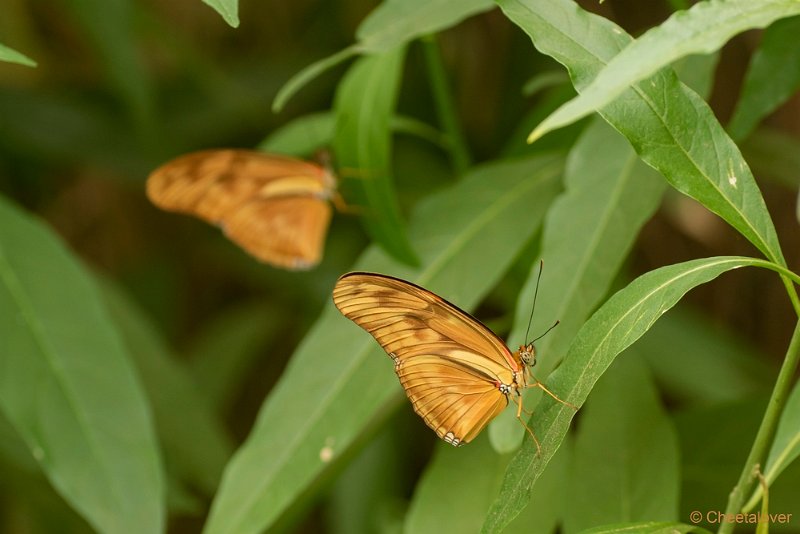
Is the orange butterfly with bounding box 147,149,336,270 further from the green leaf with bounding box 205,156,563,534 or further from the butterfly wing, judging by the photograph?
the butterfly wing

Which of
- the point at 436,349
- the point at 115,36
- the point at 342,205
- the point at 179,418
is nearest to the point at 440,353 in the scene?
the point at 436,349

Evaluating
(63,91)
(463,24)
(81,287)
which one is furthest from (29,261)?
(463,24)

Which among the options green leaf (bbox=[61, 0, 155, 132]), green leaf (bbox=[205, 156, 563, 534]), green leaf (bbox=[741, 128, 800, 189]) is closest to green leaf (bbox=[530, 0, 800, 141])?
green leaf (bbox=[205, 156, 563, 534])

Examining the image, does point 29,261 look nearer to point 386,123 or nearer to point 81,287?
point 81,287

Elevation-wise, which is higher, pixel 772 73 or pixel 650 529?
pixel 772 73

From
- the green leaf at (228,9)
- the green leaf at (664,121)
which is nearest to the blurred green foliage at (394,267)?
the green leaf at (664,121)

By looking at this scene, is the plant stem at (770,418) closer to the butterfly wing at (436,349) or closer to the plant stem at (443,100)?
the butterfly wing at (436,349)

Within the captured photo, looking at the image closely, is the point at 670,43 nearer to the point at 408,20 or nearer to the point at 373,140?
the point at 408,20
